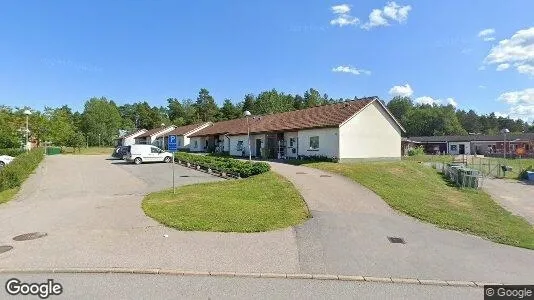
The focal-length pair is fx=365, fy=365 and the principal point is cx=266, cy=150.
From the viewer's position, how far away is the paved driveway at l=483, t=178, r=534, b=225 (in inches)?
657

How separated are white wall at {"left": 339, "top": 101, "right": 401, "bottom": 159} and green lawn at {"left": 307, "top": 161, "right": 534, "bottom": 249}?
2.44 meters

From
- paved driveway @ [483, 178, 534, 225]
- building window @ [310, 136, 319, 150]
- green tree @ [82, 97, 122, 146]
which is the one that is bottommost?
paved driveway @ [483, 178, 534, 225]

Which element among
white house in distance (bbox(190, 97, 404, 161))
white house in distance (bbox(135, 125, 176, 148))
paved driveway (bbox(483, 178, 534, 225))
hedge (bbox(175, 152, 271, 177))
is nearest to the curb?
paved driveway (bbox(483, 178, 534, 225))

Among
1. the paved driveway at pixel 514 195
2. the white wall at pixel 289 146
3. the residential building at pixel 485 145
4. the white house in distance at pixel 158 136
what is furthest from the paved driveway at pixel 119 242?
the residential building at pixel 485 145

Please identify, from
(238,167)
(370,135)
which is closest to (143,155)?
(238,167)

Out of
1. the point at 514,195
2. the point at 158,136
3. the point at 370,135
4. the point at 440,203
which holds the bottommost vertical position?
the point at 514,195

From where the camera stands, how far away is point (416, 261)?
8172 mm

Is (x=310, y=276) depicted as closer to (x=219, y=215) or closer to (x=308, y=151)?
(x=219, y=215)

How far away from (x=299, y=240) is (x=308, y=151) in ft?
69.5

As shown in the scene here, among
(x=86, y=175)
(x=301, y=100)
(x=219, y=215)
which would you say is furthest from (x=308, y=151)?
(x=301, y=100)

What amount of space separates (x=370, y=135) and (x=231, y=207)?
19497 mm

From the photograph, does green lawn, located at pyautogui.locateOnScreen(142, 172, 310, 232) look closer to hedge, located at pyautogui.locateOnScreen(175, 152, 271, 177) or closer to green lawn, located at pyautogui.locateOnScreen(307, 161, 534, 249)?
hedge, located at pyautogui.locateOnScreen(175, 152, 271, 177)

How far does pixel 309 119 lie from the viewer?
32.1 meters

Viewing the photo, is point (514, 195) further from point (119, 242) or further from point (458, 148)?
point (458, 148)
